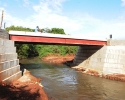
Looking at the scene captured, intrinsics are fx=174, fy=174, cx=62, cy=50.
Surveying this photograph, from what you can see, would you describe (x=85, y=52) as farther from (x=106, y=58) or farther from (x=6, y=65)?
(x=6, y=65)

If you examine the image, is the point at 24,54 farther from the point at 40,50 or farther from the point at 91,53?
the point at 91,53

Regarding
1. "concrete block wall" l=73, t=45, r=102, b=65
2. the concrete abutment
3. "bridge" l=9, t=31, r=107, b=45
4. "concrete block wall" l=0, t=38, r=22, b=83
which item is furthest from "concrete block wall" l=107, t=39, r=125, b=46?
"concrete block wall" l=0, t=38, r=22, b=83

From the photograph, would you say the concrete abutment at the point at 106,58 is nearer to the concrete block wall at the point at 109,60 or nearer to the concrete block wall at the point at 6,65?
the concrete block wall at the point at 109,60

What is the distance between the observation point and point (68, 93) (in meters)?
20.0

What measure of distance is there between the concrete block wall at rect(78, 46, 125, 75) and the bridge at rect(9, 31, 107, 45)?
2817mm

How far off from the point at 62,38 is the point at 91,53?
996 cm

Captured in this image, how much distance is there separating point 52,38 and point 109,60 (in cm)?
1191

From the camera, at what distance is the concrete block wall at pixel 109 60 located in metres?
31.7

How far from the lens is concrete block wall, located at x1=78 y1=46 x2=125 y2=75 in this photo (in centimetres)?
3170

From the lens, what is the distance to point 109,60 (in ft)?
111

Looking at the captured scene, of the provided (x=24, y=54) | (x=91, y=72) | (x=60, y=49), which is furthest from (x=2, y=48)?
(x=60, y=49)

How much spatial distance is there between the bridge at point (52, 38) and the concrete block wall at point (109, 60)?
2817 millimetres

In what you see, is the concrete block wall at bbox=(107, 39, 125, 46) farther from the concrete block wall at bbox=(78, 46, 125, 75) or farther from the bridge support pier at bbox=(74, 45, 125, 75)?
the concrete block wall at bbox=(78, 46, 125, 75)

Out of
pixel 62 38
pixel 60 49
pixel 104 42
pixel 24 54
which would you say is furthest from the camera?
pixel 60 49
